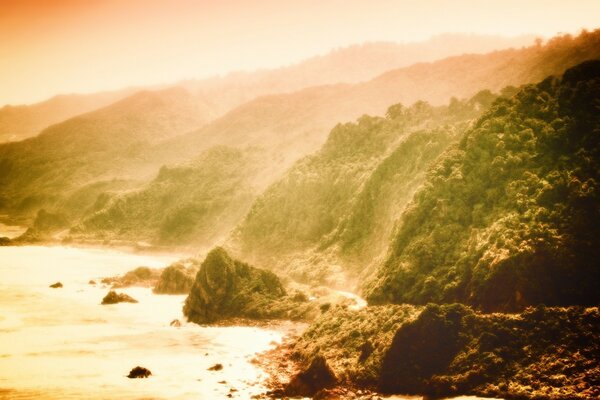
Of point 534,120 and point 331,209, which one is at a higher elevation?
point 534,120

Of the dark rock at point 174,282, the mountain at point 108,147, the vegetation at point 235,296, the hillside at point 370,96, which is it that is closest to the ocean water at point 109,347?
the dark rock at point 174,282

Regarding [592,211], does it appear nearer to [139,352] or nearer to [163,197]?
[139,352]

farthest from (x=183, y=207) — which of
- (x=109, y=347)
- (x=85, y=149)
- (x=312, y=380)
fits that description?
(x=85, y=149)

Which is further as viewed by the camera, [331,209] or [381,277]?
[331,209]

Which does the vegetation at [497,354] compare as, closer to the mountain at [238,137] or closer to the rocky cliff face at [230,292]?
the rocky cliff face at [230,292]

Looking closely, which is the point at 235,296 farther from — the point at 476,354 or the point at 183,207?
the point at 183,207

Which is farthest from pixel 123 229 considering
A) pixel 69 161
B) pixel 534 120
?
pixel 534 120
